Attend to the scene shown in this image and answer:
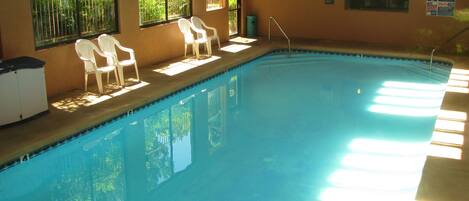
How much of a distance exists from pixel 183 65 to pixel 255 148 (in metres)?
4.25

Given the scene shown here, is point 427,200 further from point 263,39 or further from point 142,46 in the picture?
point 263,39

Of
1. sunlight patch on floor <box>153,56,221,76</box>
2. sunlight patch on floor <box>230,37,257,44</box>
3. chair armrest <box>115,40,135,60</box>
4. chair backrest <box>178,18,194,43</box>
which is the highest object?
chair backrest <box>178,18,194,43</box>

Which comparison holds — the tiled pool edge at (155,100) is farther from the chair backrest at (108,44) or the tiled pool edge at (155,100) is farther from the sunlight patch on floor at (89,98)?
the chair backrest at (108,44)

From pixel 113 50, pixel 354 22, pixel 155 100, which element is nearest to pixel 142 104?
pixel 155 100

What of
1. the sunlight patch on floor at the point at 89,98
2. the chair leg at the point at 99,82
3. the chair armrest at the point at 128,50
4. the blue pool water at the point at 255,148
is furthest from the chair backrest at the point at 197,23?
the chair leg at the point at 99,82

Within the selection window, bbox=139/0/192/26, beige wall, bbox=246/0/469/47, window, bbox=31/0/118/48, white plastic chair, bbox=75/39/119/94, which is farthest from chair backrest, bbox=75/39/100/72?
beige wall, bbox=246/0/469/47

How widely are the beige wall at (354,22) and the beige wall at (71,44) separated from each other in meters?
2.89

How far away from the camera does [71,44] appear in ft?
29.3

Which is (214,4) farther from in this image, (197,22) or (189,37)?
(189,37)

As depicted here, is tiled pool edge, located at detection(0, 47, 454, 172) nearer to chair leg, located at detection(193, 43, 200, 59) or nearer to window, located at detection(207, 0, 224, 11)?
chair leg, located at detection(193, 43, 200, 59)

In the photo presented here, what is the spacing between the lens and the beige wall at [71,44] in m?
7.75

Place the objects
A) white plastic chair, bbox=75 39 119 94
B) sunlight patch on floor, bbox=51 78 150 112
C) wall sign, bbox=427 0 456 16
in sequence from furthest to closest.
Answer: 1. wall sign, bbox=427 0 456 16
2. white plastic chair, bbox=75 39 119 94
3. sunlight patch on floor, bbox=51 78 150 112

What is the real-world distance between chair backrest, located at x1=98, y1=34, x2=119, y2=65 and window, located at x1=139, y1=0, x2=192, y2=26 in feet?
4.50

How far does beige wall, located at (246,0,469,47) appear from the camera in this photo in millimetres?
13336
